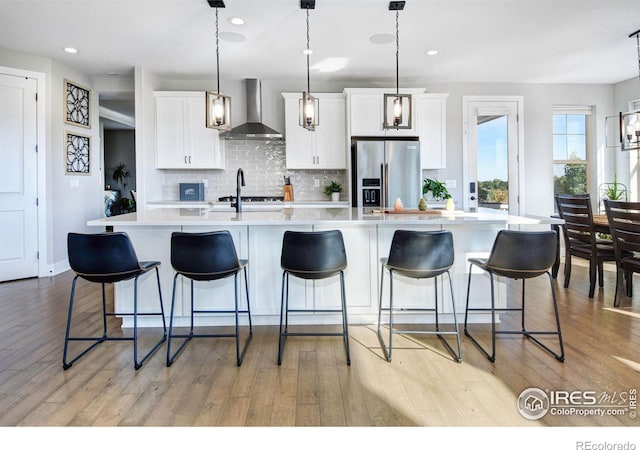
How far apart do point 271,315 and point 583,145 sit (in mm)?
5944

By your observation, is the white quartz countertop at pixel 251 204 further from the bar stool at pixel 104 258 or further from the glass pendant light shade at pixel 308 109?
the bar stool at pixel 104 258

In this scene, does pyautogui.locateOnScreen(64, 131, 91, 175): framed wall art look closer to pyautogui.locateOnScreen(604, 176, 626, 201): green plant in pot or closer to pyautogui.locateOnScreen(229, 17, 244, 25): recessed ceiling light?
pyautogui.locateOnScreen(229, 17, 244, 25): recessed ceiling light

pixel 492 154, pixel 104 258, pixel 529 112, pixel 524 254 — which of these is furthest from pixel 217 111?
pixel 529 112

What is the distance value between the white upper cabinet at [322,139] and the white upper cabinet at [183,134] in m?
1.05

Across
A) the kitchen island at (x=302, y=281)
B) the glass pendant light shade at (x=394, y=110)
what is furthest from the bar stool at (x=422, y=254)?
the glass pendant light shade at (x=394, y=110)

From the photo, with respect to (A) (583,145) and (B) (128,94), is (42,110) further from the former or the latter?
(A) (583,145)

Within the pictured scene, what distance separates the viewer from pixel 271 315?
303cm

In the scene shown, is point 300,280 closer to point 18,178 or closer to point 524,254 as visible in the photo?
point 524,254

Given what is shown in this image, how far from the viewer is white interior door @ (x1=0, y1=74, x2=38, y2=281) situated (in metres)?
4.58

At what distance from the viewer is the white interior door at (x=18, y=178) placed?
458 centimetres
